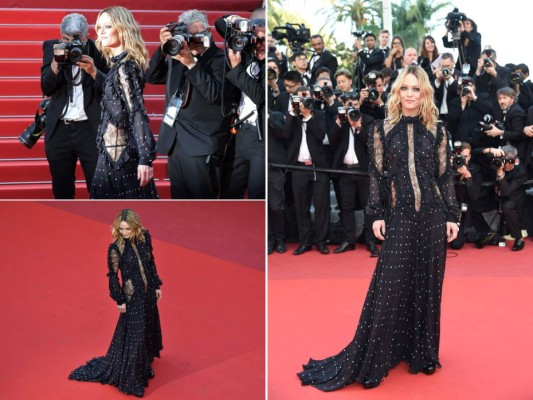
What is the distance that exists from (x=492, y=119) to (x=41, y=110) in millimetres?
3535

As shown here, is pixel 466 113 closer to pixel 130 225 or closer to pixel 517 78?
pixel 517 78

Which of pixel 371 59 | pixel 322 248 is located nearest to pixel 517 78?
pixel 371 59

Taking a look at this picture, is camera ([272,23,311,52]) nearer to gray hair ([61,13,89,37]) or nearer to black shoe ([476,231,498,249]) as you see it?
black shoe ([476,231,498,249])

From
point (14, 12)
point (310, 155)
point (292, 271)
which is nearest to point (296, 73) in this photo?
point (310, 155)

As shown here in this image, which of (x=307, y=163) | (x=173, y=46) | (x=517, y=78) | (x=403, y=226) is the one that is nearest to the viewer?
(x=173, y=46)

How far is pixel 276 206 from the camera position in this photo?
A: 5613 mm

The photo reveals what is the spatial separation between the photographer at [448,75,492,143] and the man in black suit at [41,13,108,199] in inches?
132

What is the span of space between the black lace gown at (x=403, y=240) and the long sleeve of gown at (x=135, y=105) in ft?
3.18

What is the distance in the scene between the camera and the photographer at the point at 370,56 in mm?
6574

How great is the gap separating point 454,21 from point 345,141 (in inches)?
64.9

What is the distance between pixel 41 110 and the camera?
11.7 feet

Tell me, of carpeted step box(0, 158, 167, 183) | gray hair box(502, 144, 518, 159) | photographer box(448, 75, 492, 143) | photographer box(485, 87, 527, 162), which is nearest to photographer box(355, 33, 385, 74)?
photographer box(448, 75, 492, 143)

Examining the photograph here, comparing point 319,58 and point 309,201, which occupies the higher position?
point 319,58

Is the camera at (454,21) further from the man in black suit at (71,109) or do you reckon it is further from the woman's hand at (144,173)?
the woman's hand at (144,173)
